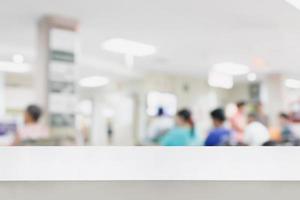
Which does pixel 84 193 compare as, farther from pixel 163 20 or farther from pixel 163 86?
pixel 163 86

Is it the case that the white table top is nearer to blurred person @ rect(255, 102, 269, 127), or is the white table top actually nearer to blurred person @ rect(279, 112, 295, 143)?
blurred person @ rect(279, 112, 295, 143)

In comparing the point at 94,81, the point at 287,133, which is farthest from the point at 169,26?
the point at 94,81

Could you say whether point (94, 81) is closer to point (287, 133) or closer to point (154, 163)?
point (287, 133)

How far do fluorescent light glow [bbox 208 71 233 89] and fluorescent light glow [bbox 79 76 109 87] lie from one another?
9.77 ft

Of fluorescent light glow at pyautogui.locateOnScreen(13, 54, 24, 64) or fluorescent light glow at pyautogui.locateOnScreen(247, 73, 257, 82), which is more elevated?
fluorescent light glow at pyautogui.locateOnScreen(13, 54, 24, 64)

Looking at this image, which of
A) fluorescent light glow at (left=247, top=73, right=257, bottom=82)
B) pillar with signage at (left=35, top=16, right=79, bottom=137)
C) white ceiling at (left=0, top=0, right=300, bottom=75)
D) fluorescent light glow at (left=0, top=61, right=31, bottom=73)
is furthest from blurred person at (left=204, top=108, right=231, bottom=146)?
fluorescent light glow at (left=247, top=73, right=257, bottom=82)

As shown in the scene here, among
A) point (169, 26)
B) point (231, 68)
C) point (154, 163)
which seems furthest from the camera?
point (231, 68)

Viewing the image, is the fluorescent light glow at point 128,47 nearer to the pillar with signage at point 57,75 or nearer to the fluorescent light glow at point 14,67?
the pillar with signage at point 57,75

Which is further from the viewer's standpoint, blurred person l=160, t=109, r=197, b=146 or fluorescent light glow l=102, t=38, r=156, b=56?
fluorescent light glow l=102, t=38, r=156, b=56

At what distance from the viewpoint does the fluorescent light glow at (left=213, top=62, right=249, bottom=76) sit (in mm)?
9156

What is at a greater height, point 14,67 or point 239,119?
point 14,67

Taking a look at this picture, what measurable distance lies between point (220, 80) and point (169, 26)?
5.45 metres

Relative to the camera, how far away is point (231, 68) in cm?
945

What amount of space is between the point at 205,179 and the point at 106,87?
1102cm
